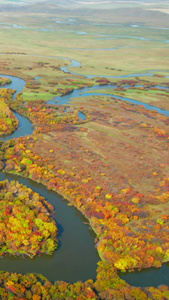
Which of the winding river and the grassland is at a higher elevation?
the grassland

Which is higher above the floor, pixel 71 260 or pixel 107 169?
pixel 107 169

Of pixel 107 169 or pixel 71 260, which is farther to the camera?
pixel 107 169

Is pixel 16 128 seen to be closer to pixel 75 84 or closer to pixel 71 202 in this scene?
pixel 71 202

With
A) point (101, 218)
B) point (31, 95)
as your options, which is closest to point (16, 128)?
point (31, 95)

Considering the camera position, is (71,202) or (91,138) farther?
(91,138)

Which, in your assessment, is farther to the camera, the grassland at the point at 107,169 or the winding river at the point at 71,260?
the grassland at the point at 107,169

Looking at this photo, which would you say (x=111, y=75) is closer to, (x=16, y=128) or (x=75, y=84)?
(x=75, y=84)

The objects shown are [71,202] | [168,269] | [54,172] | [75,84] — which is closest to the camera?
[168,269]

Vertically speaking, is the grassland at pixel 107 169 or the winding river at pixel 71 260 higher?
the grassland at pixel 107 169

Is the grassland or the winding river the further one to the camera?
the grassland

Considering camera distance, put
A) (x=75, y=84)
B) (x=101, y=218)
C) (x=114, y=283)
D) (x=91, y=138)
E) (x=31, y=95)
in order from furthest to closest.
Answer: (x=75, y=84) < (x=31, y=95) < (x=91, y=138) < (x=101, y=218) < (x=114, y=283)
